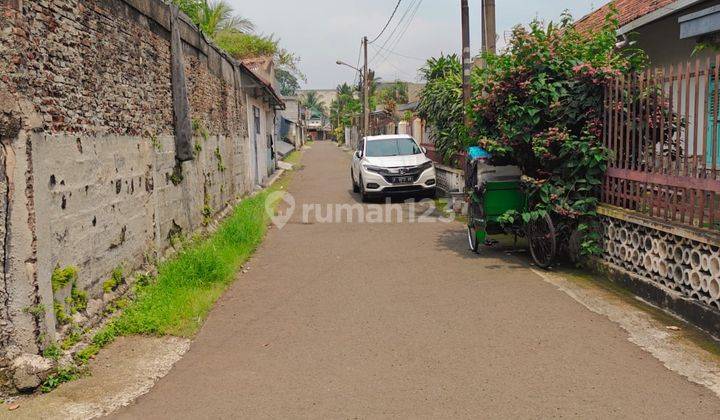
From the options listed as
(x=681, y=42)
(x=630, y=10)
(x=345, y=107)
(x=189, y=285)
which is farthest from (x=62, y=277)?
(x=345, y=107)

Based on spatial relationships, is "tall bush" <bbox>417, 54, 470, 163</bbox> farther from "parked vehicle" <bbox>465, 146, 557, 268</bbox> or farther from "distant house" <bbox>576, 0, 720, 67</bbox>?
"parked vehicle" <bbox>465, 146, 557, 268</bbox>

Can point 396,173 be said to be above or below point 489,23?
below

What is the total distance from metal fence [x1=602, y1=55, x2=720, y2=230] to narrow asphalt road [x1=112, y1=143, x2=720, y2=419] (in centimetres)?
133

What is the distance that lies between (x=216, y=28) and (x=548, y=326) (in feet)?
97.2

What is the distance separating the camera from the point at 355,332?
5621 millimetres

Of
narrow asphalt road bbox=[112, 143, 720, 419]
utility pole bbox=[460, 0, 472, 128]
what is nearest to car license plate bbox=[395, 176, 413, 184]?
utility pole bbox=[460, 0, 472, 128]

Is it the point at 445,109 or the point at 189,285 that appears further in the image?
the point at 445,109

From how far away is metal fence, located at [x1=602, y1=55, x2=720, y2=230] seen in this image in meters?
5.50

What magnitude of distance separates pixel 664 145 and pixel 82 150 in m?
5.74

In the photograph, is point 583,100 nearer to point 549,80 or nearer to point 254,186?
point 549,80

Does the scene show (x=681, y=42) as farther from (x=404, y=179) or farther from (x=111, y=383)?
(x=111, y=383)

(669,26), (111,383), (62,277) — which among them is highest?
(669,26)

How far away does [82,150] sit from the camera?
18.0 feet

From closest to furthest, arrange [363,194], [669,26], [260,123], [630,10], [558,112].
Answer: [558,112]
[669,26]
[630,10]
[363,194]
[260,123]
